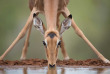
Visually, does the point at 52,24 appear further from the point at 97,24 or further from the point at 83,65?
the point at 97,24

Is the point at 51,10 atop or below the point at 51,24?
atop

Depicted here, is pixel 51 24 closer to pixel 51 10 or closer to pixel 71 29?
pixel 51 10

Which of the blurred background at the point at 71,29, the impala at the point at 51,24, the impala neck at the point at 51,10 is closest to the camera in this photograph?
the impala at the point at 51,24

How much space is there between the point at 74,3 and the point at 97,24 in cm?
124

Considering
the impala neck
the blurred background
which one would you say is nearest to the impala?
the impala neck

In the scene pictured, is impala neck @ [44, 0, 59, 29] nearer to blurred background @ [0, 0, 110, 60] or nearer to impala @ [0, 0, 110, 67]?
impala @ [0, 0, 110, 67]

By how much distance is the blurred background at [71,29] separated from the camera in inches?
514

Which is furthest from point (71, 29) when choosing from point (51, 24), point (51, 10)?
point (51, 24)

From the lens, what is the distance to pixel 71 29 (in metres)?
12.9

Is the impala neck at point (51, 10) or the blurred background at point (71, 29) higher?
the blurred background at point (71, 29)

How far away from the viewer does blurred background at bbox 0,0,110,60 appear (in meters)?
13.0

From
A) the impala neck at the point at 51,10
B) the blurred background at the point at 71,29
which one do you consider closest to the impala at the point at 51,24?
the impala neck at the point at 51,10

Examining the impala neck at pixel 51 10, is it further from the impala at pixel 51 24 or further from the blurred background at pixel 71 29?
the blurred background at pixel 71 29

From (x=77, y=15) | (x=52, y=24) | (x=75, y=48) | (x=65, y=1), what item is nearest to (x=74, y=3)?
(x=77, y=15)
